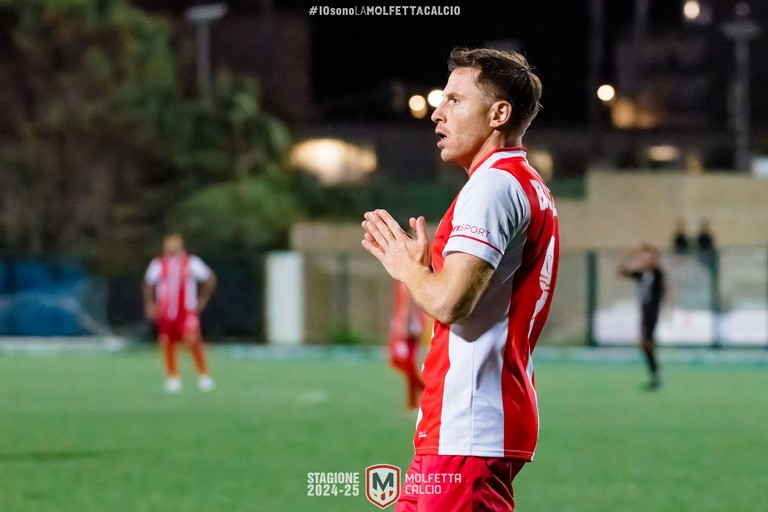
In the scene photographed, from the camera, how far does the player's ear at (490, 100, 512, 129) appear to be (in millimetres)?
3926

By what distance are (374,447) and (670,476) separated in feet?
8.92

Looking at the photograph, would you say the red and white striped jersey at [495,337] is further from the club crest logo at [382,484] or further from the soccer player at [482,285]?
the club crest logo at [382,484]

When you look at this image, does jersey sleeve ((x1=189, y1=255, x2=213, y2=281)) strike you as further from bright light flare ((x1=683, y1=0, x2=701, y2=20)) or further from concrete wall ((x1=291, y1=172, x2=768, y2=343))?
bright light flare ((x1=683, y1=0, x2=701, y2=20))

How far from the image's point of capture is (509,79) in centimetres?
392

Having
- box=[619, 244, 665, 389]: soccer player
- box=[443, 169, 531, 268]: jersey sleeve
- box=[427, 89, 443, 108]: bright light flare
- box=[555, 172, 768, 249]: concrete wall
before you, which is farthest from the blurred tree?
box=[443, 169, 531, 268]: jersey sleeve

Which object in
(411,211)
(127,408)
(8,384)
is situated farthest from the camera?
(411,211)

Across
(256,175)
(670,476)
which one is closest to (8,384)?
(670,476)

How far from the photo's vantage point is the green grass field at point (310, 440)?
9.94m

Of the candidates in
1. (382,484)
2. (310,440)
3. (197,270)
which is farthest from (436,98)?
(197,270)

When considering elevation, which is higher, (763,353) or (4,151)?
(4,151)

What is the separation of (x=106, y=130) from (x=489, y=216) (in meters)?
39.0

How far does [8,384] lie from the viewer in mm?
20922

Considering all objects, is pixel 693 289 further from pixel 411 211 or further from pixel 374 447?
pixel 374 447

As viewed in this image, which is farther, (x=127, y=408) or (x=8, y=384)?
(x=8, y=384)
